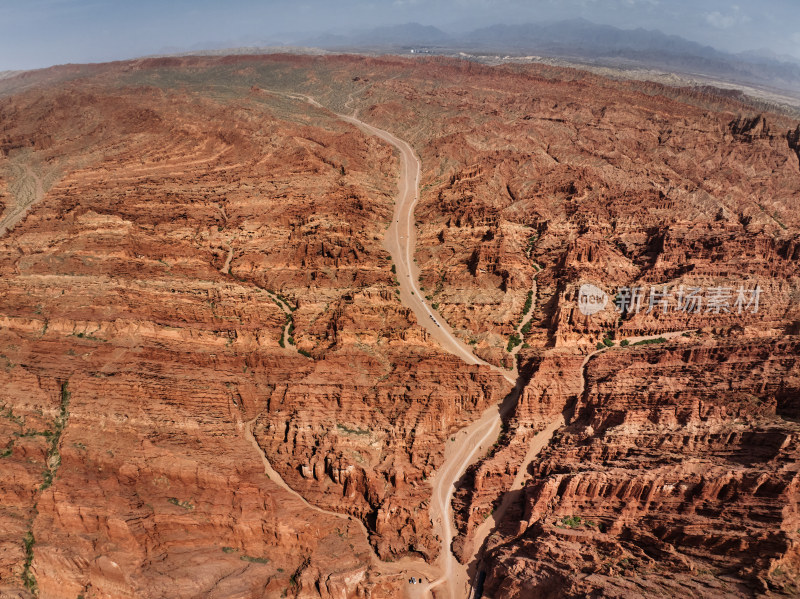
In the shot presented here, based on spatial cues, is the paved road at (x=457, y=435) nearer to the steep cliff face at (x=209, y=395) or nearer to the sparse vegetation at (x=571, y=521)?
the steep cliff face at (x=209, y=395)

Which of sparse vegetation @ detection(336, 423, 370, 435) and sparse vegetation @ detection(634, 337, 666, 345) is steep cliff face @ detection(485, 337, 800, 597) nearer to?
sparse vegetation @ detection(634, 337, 666, 345)

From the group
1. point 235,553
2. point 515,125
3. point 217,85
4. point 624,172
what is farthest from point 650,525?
point 217,85

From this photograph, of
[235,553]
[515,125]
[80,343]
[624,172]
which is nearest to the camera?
[235,553]

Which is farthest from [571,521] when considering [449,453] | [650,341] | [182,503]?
[182,503]

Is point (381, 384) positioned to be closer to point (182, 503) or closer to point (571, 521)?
point (182, 503)

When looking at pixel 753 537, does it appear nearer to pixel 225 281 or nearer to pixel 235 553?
pixel 235 553

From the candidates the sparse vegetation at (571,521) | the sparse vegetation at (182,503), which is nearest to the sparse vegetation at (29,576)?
the sparse vegetation at (182,503)

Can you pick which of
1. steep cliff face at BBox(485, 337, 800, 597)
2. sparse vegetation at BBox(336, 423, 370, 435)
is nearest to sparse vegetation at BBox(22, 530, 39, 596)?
sparse vegetation at BBox(336, 423, 370, 435)
